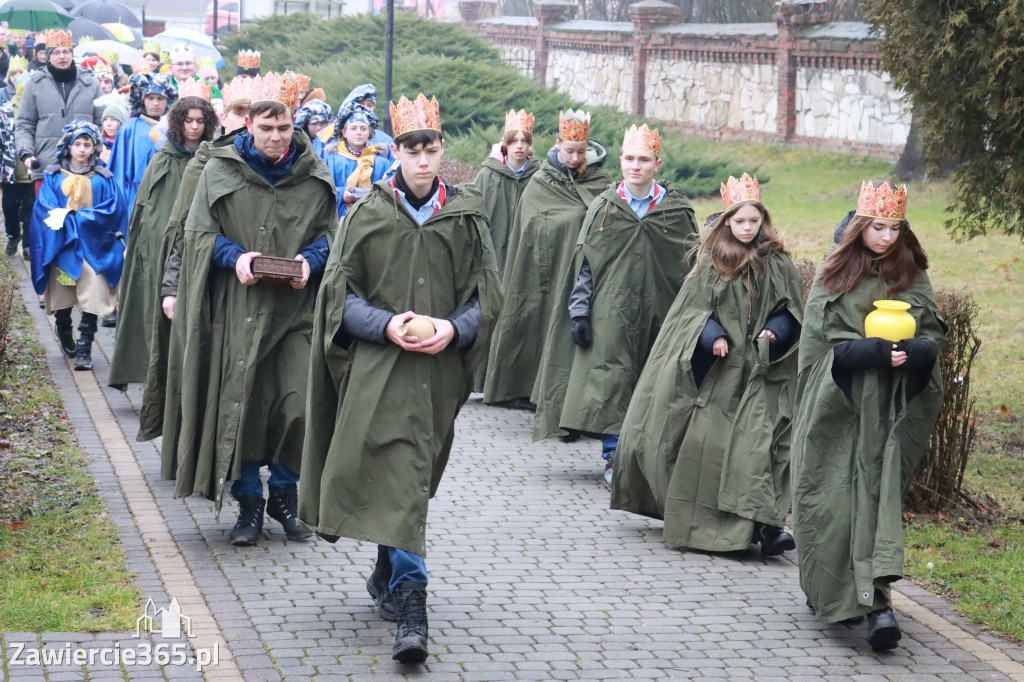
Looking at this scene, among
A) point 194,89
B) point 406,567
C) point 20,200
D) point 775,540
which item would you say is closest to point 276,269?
point 406,567

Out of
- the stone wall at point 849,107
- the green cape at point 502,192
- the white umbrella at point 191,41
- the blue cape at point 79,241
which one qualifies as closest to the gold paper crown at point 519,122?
the green cape at point 502,192

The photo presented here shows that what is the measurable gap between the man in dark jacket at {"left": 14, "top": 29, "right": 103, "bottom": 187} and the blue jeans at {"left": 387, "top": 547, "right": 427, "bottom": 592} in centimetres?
1012

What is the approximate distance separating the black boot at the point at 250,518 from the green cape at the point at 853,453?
8.59 ft

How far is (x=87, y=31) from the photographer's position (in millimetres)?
29641

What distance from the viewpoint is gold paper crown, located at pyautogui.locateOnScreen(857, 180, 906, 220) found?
621 cm

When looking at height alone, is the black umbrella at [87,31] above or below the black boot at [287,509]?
above

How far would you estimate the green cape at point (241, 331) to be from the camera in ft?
23.2

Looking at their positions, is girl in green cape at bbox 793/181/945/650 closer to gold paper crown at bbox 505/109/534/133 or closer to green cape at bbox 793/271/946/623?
green cape at bbox 793/271/946/623

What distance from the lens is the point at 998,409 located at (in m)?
11.0

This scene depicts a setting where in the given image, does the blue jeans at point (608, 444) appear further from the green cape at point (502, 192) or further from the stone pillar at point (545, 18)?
the stone pillar at point (545, 18)

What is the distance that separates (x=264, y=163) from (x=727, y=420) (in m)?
2.58

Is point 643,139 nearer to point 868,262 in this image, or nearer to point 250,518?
point 868,262

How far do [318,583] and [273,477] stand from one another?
0.92 meters

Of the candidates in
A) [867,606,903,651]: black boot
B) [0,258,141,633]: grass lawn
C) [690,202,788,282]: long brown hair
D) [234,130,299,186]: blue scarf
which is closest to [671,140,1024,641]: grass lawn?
[867,606,903,651]: black boot
